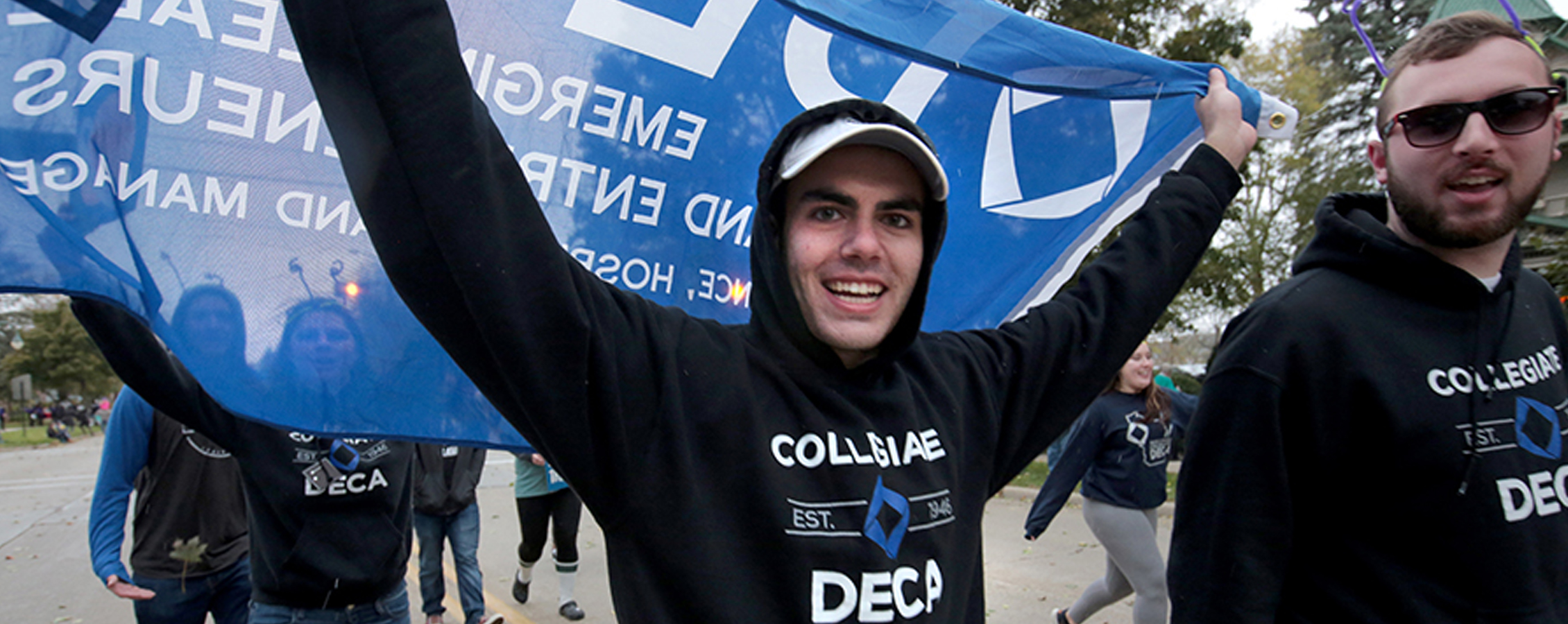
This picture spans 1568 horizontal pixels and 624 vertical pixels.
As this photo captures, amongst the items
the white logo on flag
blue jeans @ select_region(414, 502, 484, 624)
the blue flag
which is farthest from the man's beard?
blue jeans @ select_region(414, 502, 484, 624)

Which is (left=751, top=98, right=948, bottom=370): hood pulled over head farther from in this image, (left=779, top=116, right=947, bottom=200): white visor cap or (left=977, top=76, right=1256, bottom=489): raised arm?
(left=977, top=76, right=1256, bottom=489): raised arm

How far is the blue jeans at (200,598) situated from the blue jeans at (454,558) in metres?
1.72

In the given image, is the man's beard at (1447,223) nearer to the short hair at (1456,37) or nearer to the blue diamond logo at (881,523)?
the short hair at (1456,37)

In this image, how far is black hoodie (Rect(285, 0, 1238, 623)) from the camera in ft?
4.17

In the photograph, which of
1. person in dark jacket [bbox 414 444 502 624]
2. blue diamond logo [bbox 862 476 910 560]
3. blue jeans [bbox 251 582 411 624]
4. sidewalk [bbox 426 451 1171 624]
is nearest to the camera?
blue diamond logo [bbox 862 476 910 560]

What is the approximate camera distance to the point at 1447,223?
2.12 metres

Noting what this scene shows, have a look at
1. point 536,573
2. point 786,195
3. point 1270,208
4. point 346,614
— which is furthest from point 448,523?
point 1270,208

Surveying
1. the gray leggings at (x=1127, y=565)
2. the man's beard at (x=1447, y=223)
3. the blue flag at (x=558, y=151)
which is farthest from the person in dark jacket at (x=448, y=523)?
the man's beard at (x=1447, y=223)

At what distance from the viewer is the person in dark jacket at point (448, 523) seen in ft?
20.4

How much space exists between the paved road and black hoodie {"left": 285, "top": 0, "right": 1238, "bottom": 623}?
5.09 metres

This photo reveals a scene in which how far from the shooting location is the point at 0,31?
1.77 meters

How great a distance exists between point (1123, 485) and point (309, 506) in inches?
171

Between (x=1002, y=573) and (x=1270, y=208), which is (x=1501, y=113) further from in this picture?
(x=1270, y=208)

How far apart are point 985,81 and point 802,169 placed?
1290mm
